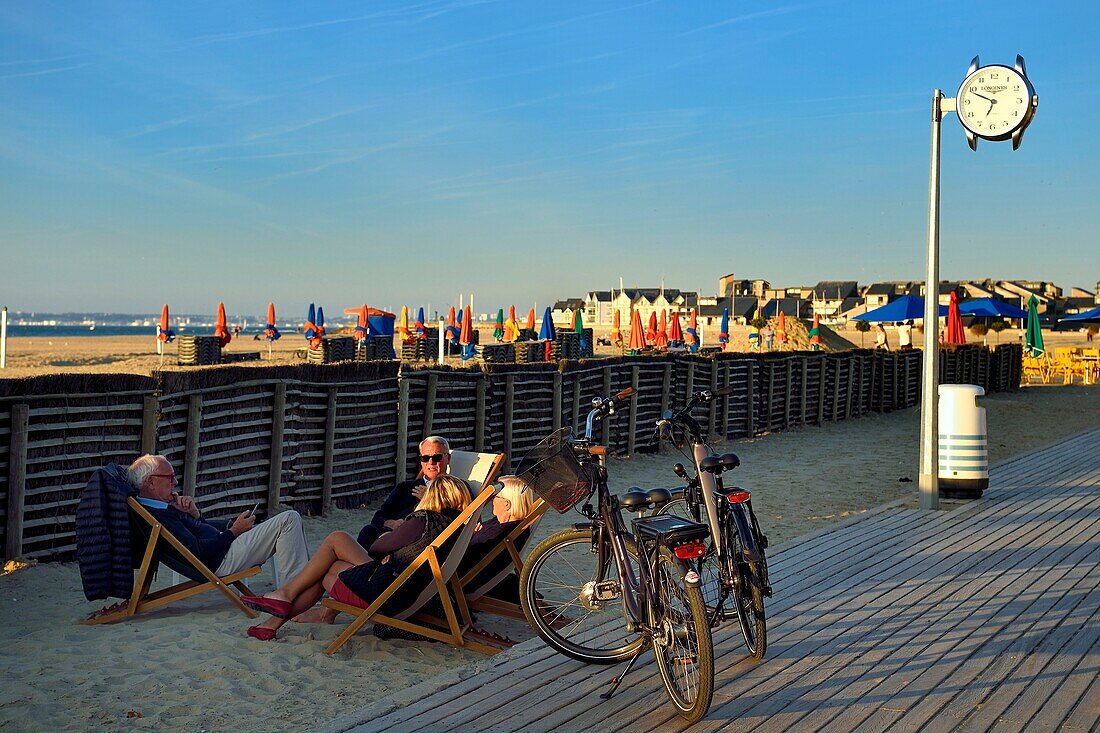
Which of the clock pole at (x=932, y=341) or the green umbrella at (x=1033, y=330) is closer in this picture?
the clock pole at (x=932, y=341)

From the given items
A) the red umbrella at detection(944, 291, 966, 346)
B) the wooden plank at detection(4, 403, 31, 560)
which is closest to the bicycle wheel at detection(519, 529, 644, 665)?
the wooden plank at detection(4, 403, 31, 560)

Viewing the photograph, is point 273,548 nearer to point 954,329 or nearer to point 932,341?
point 932,341

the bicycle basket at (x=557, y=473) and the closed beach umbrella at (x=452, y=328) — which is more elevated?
the closed beach umbrella at (x=452, y=328)

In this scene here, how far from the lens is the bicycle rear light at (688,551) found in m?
3.71

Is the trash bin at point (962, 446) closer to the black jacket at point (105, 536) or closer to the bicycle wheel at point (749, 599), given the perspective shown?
the bicycle wheel at point (749, 599)

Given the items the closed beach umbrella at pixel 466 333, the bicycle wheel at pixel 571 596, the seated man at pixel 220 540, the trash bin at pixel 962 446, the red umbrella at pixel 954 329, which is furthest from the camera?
the closed beach umbrella at pixel 466 333

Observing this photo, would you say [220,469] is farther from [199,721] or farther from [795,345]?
[795,345]

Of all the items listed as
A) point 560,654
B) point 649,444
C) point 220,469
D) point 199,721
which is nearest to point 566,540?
point 560,654

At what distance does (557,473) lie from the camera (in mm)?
4137

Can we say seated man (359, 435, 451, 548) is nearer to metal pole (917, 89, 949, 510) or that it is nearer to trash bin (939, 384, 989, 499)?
metal pole (917, 89, 949, 510)

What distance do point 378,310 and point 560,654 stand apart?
24.9 metres

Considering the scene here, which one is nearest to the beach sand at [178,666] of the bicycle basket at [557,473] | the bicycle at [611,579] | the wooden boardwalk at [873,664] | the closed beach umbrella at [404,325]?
the wooden boardwalk at [873,664]

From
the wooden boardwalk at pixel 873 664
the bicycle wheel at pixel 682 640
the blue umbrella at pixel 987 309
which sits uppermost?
the blue umbrella at pixel 987 309

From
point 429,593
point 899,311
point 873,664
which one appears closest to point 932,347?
point 873,664
